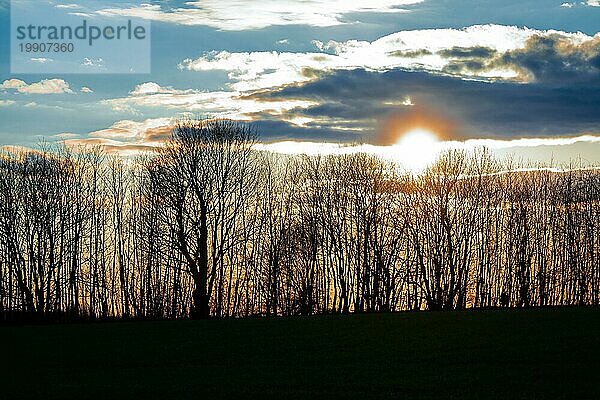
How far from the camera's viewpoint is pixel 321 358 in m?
23.3

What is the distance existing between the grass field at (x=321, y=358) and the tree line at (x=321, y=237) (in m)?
17.1

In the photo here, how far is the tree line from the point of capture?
50.0m

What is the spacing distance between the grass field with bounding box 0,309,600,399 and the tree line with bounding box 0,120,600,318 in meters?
17.1

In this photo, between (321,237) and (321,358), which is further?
(321,237)

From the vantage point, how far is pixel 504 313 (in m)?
31.1

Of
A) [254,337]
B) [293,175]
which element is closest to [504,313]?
[254,337]

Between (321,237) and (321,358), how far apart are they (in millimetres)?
30803

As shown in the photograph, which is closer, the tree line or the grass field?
the grass field

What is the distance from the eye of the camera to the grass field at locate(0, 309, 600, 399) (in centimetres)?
1778

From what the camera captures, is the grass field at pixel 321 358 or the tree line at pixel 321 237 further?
the tree line at pixel 321 237

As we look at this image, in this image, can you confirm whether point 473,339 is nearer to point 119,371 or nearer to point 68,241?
point 119,371

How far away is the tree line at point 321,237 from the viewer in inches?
1967

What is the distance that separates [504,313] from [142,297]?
99.3 feet

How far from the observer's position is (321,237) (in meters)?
54.0
